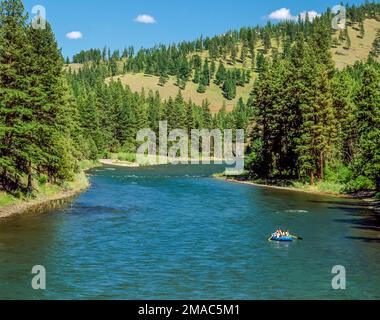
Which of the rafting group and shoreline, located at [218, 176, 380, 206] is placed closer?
the rafting group

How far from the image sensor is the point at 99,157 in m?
135

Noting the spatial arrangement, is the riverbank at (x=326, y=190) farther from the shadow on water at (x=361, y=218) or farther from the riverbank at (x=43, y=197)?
the riverbank at (x=43, y=197)

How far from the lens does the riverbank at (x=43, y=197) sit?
49.3 meters

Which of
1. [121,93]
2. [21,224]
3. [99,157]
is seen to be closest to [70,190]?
[21,224]

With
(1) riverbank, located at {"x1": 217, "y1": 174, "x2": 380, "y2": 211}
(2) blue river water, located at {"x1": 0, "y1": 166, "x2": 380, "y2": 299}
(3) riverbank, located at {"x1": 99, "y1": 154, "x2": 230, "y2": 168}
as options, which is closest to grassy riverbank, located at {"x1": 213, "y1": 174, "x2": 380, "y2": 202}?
(1) riverbank, located at {"x1": 217, "y1": 174, "x2": 380, "y2": 211}

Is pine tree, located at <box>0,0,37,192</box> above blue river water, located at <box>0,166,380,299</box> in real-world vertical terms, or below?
above

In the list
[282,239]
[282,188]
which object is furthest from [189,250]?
[282,188]

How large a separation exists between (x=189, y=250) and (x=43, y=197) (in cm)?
2677

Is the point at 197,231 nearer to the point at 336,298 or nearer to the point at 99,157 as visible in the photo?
the point at 336,298

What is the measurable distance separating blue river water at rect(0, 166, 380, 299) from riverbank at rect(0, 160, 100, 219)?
6.84ft

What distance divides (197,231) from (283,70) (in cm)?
5344

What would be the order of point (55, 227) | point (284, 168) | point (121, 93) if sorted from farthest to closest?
1. point (121, 93)
2. point (284, 168)
3. point (55, 227)

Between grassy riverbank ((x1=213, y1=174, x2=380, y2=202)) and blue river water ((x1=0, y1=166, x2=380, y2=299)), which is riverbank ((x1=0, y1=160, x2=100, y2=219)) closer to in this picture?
blue river water ((x1=0, y1=166, x2=380, y2=299))

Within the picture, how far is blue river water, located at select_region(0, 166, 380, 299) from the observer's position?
1088 inches
